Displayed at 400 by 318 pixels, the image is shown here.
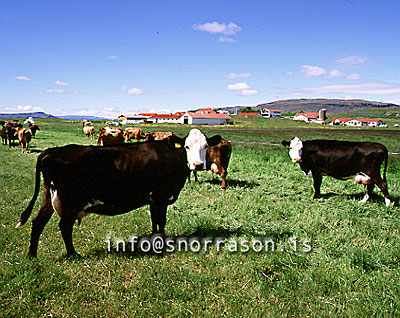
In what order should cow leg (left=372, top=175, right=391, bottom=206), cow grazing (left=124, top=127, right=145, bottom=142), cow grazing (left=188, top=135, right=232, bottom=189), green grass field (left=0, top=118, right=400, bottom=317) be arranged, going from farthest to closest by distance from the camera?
cow grazing (left=124, top=127, right=145, bottom=142) < cow grazing (left=188, top=135, right=232, bottom=189) < cow leg (left=372, top=175, right=391, bottom=206) < green grass field (left=0, top=118, right=400, bottom=317)

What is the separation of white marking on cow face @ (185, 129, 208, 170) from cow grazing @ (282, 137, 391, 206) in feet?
15.6

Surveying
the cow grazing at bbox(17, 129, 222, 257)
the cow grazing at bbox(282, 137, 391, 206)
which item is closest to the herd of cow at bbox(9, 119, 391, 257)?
the cow grazing at bbox(17, 129, 222, 257)

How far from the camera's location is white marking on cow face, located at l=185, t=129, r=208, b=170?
5117 mm

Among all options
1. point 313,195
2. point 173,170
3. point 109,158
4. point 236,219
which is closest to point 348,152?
point 313,195

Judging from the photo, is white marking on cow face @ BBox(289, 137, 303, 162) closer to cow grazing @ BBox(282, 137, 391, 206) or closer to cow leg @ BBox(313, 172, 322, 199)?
cow grazing @ BBox(282, 137, 391, 206)

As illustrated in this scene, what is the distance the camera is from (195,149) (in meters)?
5.20

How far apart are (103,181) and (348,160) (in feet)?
22.4

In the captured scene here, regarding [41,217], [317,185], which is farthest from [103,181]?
[317,185]

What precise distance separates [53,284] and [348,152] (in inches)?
306

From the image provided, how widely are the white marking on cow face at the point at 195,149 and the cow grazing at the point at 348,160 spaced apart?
4743mm

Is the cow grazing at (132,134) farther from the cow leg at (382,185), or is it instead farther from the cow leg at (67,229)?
the cow leg at (67,229)

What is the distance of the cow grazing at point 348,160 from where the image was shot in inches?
312

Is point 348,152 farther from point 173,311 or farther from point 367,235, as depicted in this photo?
point 173,311

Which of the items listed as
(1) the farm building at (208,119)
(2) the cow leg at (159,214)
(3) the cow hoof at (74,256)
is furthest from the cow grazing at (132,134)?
(1) the farm building at (208,119)
